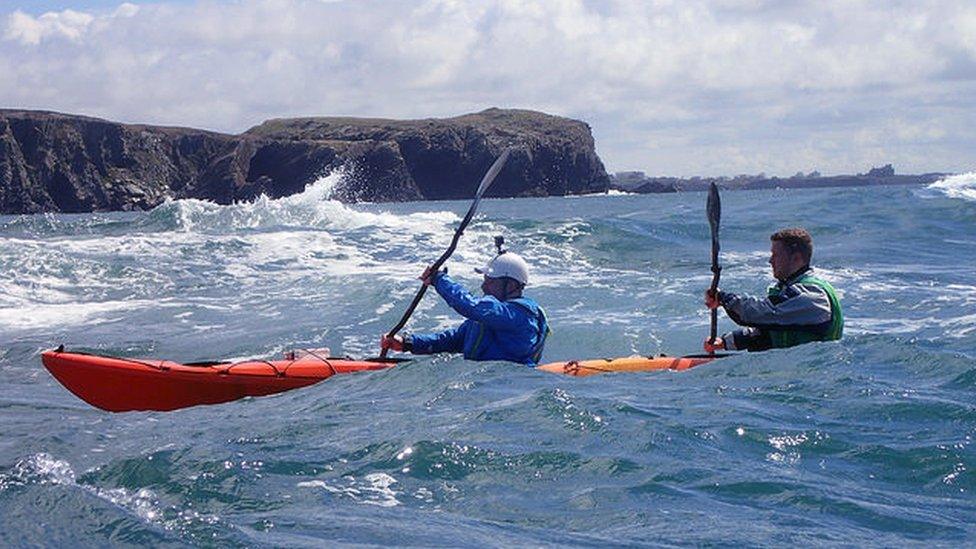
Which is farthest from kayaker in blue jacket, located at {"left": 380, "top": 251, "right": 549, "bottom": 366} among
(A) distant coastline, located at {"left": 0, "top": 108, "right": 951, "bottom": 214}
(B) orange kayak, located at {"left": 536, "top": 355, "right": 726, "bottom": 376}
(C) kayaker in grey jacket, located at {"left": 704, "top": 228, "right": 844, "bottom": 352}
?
(A) distant coastline, located at {"left": 0, "top": 108, "right": 951, "bottom": 214}

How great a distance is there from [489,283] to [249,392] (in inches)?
72.8

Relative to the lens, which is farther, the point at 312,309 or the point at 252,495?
the point at 312,309

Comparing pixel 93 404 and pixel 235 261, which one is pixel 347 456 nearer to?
pixel 93 404

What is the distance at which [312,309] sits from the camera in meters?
15.2

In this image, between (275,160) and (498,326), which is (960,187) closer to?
(498,326)

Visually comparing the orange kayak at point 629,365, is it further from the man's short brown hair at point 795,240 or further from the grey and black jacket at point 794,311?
the man's short brown hair at point 795,240

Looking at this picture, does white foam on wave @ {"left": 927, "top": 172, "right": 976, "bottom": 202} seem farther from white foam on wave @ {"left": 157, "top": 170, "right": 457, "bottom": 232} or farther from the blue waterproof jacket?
the blue waterproof jacket

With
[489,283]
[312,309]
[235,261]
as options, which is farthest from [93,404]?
[235,261]

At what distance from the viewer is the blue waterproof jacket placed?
7477 mm

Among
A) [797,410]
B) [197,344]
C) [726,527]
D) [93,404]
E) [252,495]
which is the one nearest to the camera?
[726,527]

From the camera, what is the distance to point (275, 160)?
9694 cm

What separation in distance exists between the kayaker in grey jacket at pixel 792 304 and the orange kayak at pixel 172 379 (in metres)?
2.58

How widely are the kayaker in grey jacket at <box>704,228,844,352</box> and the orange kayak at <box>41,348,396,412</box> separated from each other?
2581 millimetres

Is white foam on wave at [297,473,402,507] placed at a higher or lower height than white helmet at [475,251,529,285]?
lower
